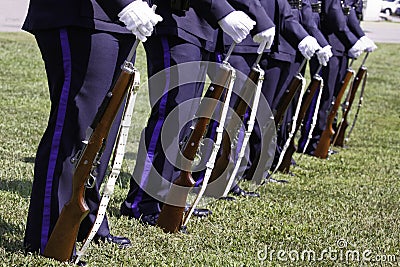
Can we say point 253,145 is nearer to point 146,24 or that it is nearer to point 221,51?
point 221,51

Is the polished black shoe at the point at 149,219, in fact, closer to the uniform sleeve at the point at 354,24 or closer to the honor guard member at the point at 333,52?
the honor guard member at the point at 333,52

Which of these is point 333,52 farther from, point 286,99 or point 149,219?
point 149,219

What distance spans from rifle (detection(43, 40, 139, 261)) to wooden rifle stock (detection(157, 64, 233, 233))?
0.98 m

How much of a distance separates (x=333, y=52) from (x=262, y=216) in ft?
11.7

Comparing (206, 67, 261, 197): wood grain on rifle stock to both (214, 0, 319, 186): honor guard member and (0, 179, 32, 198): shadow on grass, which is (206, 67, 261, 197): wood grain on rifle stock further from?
(0, 179, 32, 198): shadow on grass

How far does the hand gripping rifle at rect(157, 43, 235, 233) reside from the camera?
480cm

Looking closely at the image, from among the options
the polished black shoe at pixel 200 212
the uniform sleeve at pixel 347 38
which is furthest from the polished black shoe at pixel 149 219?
the uniform sleeve at pixel 347 38

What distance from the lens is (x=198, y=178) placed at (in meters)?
5.95

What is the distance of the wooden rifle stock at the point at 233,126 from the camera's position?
5.72 metres

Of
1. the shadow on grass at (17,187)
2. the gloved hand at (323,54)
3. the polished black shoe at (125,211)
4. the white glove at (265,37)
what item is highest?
the white glove at (265,37)

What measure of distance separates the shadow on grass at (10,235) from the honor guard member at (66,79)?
0.18 metres

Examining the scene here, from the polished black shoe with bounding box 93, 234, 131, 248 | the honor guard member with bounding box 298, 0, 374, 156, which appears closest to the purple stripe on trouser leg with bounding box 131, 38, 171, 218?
the polished black shoe with bounding box 93, 234, 131, 248

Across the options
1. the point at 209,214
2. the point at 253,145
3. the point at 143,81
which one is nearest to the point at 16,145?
the point at 253,145

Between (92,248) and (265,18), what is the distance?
185 cm
